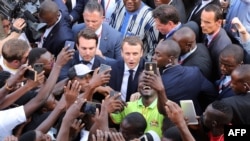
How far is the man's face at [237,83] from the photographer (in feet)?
18.9

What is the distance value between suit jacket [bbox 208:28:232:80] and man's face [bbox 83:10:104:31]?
1375 mm

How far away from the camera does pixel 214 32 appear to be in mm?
7082

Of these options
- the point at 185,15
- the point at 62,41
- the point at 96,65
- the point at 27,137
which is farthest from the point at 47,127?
the point at 185,15

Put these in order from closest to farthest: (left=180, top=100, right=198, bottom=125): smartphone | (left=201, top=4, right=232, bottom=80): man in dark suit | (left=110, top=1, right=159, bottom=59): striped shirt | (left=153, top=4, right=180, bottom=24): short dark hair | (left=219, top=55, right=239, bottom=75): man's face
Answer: (left=180, top=100, right=198, bottom=125): smartphone → (left=219, top=55, right=239, bottom=75): man's face → (left=201, top=4, right=232, bottom=80): man in dark suit → (left=153, top=4, right=180, bottom=24): short dark hair → (left=110, top=1, right=159, bottom=59): striped shirt

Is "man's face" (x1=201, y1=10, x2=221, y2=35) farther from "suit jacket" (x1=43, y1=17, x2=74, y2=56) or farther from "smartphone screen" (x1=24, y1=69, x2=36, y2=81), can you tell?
"smartphone screen" (x1=24, y1=69, x2=36, y2=81)

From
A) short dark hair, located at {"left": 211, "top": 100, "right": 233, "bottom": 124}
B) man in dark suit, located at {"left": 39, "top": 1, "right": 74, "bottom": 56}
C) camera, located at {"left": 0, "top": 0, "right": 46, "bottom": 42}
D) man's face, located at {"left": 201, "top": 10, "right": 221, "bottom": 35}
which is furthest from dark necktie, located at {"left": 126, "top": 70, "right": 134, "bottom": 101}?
camera, located at {"left": 0, "top": 0, "right": 46, "bottom": 42}

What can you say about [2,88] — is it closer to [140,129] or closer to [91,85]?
[91,85]

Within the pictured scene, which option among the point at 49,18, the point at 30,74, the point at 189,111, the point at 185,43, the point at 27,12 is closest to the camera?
the point at 189,111

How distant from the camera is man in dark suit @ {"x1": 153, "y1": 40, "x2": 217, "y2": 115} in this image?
239 inches

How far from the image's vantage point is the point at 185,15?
7965 millimetres

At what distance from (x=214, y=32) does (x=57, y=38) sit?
6.26ft

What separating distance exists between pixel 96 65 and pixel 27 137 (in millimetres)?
1970

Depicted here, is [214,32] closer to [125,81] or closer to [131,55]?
[131,55]

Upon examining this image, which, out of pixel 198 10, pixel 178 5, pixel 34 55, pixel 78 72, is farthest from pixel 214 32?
pixel 34 55
